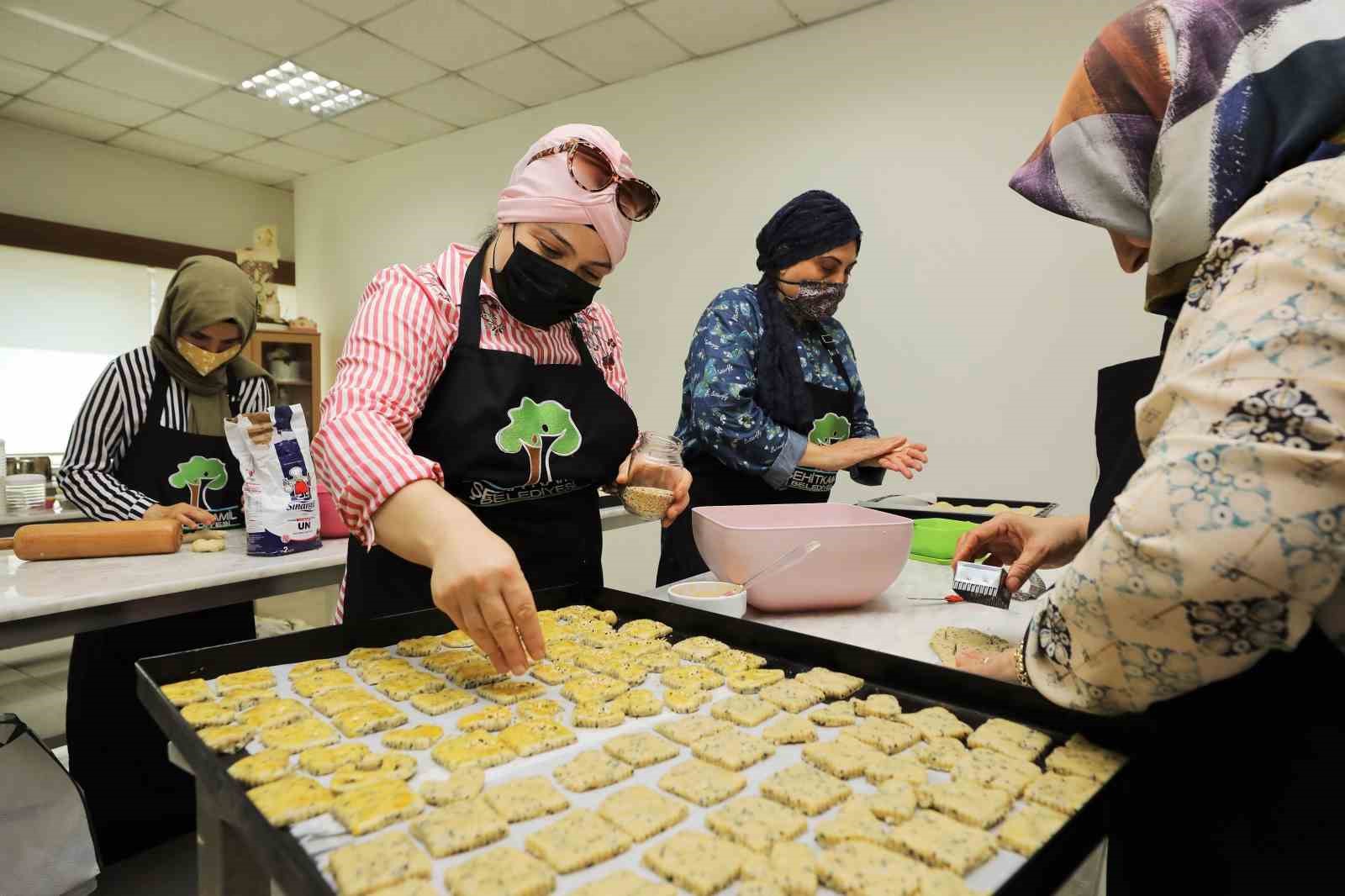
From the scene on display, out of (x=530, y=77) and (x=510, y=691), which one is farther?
(x=530, y=77)

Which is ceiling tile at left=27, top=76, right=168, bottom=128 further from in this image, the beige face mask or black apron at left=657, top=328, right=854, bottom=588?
black apron at left=657, top=328, right=854, bottom=588

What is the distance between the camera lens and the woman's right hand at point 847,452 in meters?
2.06

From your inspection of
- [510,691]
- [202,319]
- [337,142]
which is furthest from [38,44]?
[510,691]

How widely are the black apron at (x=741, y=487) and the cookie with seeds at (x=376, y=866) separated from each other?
1.58 meters

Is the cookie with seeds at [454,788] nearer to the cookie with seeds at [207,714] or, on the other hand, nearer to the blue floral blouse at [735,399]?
the cookie with seeds at [207,714]

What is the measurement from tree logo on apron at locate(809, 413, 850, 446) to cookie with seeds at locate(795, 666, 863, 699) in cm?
133

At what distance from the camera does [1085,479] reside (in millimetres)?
3096

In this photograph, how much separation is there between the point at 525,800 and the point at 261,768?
0.28 meters

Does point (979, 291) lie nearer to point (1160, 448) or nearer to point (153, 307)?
point (1160, 448)

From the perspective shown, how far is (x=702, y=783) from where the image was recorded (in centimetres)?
81

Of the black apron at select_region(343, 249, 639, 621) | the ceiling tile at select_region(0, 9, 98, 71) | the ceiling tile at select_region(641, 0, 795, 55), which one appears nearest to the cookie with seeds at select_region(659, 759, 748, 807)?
the black apron at select_region(343, 249, 639, 621)

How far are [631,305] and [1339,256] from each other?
13.5ft

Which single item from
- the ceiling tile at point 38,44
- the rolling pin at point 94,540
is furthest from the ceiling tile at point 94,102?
the rolling pin at point 94,540

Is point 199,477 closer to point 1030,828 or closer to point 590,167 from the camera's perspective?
point 590,167
